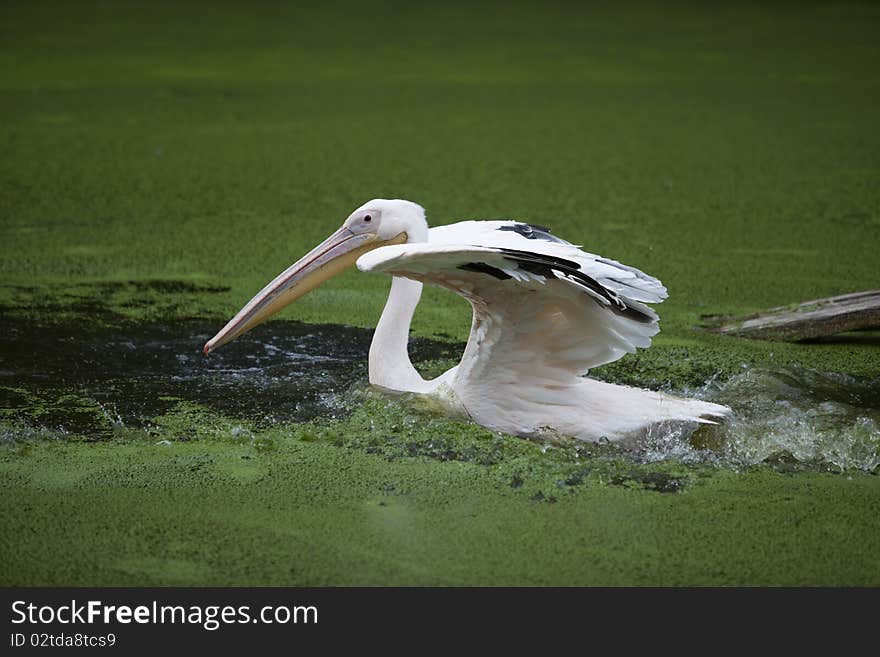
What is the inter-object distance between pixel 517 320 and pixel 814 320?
1324mm

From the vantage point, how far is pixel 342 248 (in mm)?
3303

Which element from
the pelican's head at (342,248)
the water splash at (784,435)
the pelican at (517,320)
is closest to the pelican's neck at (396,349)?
the pelican at (517,320)

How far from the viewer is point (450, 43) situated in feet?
32.3

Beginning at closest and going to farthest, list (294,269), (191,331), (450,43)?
(294,269) → (191,331) → (450,43)

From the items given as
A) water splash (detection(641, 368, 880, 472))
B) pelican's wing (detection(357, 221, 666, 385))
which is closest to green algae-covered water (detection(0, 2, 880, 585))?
water splash (detection(641, 368, 880, 472))

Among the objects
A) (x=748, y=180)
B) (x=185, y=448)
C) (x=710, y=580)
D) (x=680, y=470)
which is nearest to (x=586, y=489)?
(x=680, y=470)

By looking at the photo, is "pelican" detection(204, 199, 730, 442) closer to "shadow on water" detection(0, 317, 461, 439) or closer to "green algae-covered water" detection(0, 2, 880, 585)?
"green algae-covered water" detection(0, 2, 880, 585)

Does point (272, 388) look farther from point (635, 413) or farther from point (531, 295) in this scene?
point (635, 413)

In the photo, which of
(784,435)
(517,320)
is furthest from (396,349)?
(784,435)

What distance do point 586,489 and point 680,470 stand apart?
261 millimetres

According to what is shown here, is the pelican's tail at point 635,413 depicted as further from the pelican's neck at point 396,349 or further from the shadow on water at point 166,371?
the shadow on water at point 166,371

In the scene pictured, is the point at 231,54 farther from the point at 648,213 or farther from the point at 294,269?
the point at 294,269

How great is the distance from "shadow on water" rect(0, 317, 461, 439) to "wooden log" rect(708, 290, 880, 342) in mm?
980

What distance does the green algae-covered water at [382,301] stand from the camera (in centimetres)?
245
